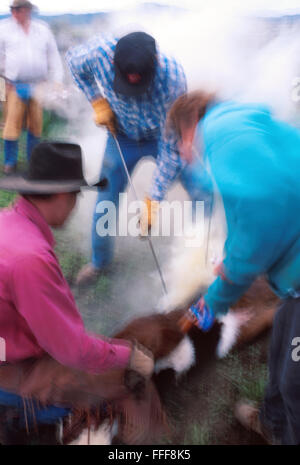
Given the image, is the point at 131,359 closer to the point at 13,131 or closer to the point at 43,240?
the point at 43,240

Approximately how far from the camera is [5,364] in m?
1.80

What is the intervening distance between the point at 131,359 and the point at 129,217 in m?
2.03

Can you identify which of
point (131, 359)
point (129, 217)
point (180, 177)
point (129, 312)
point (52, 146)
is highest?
point (52, 146)

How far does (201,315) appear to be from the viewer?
2279 mm

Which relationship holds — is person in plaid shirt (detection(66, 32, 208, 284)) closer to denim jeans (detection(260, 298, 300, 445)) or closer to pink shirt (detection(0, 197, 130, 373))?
pink shirt (detection(0, 197, 130, 373))

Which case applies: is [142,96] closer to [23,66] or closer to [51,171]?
[51,171]

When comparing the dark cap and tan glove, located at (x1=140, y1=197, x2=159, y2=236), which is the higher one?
the dark cap

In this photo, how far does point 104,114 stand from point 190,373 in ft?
5.92

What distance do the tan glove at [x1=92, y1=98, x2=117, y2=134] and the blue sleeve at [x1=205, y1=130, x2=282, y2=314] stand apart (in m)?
1.46

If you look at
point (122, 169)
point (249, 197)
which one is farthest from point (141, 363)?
point (122, 169)

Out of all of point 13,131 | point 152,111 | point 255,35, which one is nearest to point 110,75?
point 152,111

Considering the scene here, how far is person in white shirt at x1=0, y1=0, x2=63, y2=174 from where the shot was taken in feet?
13.0

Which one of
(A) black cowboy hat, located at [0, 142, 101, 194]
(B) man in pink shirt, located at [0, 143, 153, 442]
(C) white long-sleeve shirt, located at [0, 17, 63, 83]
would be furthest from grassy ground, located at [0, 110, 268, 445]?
(C) white long-sleeve shirt, located at [0, 17, 63, 83]

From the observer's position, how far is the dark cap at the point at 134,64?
7.47ft
